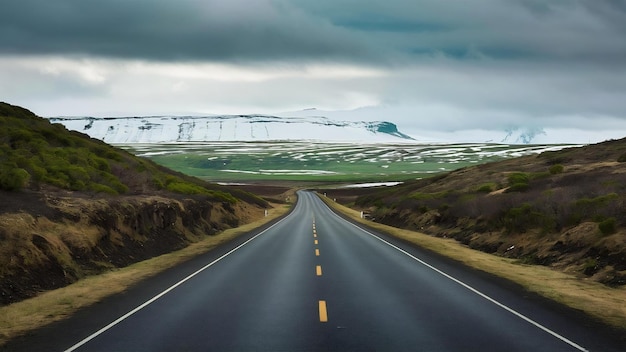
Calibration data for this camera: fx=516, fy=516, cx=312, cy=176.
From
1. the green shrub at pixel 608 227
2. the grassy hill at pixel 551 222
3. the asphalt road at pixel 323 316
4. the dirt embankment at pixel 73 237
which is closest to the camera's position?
the asphalt road at pixel 323 316

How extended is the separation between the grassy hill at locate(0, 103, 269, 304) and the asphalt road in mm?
3101

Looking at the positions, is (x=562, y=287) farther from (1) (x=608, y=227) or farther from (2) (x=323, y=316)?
(2) (x=323, y=316)

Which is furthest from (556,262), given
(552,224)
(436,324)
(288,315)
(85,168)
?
(85,168)

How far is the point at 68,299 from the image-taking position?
43.6 ft

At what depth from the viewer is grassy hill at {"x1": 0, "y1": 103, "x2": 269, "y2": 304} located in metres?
15.5

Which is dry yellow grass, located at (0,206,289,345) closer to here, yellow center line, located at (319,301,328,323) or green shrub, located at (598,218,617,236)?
yellow center line, located at (319,301,328,323)

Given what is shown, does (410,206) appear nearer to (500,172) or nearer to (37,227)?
(500,172)

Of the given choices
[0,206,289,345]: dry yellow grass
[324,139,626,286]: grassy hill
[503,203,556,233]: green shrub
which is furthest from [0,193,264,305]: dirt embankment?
[503,203,556,233]: green shrub

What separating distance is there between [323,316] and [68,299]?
6.89 meters

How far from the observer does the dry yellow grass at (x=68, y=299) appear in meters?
10.8

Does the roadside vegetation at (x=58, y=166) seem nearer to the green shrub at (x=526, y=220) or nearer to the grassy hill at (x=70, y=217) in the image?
the grassy hill at (x=70, y=217)

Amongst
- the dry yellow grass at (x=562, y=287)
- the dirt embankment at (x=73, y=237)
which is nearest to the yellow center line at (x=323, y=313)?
the dry yellow grass at (x=562, y=287)

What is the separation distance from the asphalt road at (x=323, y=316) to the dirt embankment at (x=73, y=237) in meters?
2.82

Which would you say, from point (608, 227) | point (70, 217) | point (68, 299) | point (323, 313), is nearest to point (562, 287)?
Result: point (608, 227)
